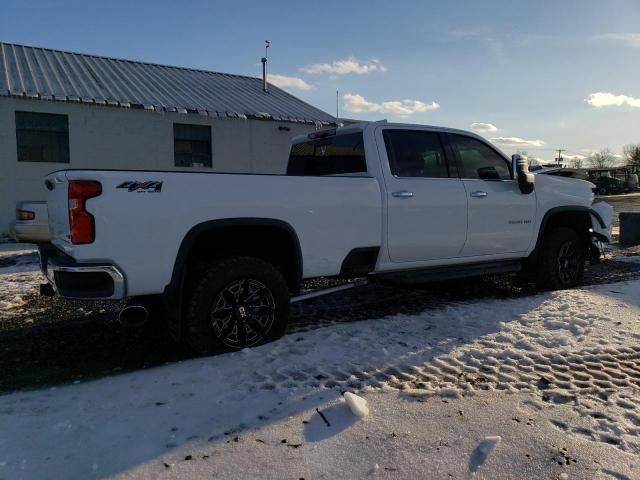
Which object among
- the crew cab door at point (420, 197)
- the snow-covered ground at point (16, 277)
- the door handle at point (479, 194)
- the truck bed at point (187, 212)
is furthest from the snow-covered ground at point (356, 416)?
the snow-covered ground at point (16, 277)

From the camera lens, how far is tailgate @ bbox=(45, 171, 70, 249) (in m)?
3.49

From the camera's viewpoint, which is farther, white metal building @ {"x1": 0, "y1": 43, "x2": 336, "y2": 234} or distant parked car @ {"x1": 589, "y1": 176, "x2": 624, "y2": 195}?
distant parked car @ {"x1": 589, "y1": 176, "x2": 624, "y2": 195}

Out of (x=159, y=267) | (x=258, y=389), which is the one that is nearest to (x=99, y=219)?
(x=159, y=267)

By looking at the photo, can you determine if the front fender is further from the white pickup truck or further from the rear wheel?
the rear wheel

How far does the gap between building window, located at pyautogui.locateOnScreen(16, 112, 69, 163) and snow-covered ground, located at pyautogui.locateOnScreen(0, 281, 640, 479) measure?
10741mm

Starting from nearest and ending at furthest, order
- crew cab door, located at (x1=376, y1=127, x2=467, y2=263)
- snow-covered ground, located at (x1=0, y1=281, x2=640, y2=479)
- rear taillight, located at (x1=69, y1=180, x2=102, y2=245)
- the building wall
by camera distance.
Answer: snow-covered ground, located at (x1=0, y1=281, x2=640, y2=479)
rear taillight, located at (x1=69, y1=180, x2=102, y2=245)
crew cab door, located at (x1=376, y1=127, x2=467, y2=263)
the building wall

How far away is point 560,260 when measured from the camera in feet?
21.0

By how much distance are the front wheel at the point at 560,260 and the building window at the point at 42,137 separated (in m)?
11.4

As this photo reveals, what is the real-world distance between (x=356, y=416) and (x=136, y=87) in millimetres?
13482

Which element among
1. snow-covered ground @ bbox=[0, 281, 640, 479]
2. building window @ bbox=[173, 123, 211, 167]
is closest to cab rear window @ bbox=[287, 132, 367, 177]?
snow-covered ground @ bbox=[0, 281, 640, 479]

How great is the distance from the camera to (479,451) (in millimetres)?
2643

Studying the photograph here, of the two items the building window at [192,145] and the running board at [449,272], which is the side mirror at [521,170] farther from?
the building window at [192,145]

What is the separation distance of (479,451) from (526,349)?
1.78 m

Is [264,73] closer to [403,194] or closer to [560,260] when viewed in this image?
[560,260]
